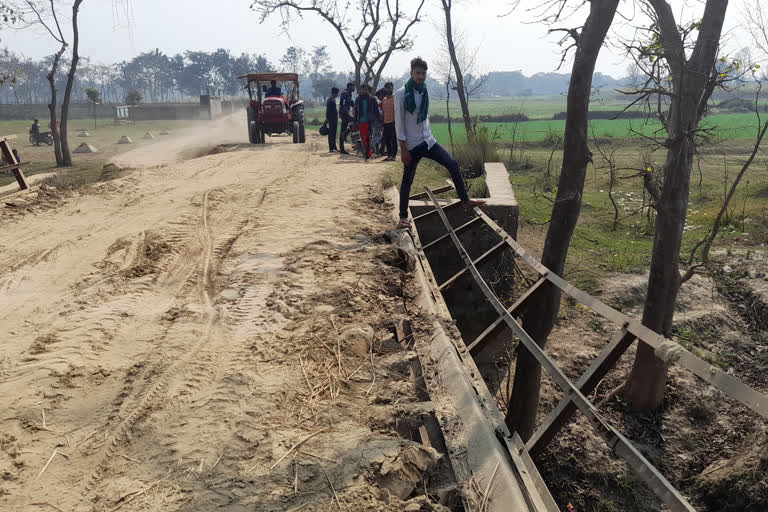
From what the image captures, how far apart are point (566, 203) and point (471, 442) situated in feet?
8.84

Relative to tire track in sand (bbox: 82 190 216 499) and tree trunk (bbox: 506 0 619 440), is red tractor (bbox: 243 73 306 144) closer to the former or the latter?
tire track in sand (bbox: 82 190 216 499)

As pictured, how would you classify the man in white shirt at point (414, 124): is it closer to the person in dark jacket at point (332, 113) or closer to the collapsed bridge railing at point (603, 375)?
the collapsed bridge railing at point (603, 375)

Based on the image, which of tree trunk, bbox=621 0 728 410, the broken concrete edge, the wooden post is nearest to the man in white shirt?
tree trunk, bbox=621 0 728 410

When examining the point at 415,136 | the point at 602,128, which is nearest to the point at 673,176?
the point at 415,136

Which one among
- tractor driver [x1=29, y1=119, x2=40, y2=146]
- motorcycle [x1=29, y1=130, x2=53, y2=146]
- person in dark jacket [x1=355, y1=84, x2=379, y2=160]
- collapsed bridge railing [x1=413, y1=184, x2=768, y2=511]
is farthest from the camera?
motorcycle [x1=29, y1=130, x2=53, y2=146]

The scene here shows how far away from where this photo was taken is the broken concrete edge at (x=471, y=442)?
7.33 feet

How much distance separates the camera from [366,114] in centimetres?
1239

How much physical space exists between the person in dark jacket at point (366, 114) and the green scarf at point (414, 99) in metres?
6.75

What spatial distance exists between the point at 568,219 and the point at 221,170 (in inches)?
297

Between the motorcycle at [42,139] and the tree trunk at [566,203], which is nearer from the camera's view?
the tree trunk at [566,203]

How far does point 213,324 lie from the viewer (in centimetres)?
386

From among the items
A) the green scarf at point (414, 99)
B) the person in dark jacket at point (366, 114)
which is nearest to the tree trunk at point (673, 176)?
the green scarf at point (414, 99)

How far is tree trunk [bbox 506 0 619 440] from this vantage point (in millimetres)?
4172

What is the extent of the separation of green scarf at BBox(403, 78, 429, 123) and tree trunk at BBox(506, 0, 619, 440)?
Result: 158cm
